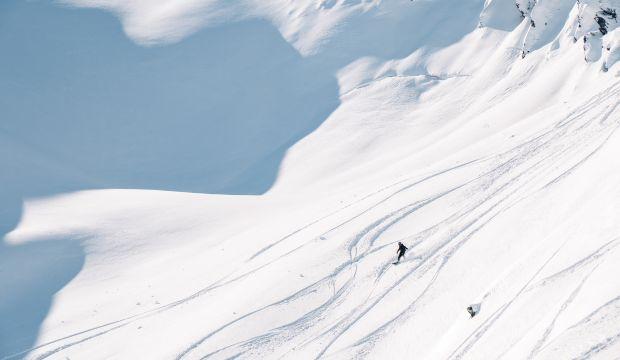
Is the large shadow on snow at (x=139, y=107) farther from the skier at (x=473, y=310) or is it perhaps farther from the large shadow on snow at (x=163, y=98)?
the skier at (x=473, y=310)

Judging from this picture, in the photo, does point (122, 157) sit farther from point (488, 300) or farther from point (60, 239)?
point (488, 300)

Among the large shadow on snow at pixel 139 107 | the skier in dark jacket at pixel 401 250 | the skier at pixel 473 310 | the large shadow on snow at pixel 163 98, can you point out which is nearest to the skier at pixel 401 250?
the skier in dark jacket at pixel 401 250

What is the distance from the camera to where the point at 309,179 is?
130ft

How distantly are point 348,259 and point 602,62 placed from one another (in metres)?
18.5

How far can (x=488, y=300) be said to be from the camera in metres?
18.6

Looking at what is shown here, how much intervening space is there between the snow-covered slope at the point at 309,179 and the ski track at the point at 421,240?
0.36 feet

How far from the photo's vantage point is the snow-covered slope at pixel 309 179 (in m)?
20.2

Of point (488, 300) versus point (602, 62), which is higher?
point (602, 62)

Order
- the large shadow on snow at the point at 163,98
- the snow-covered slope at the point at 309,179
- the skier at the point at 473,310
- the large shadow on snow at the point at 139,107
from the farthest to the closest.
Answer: the large shadow on snow at the point at 163,98, the large shadow on snow at the point at 139,107, the snow-covered slope at the point at 309,179, the skier at the point at 473,310

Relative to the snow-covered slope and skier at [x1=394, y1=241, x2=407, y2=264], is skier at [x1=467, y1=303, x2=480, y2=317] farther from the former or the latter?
skier at [x1=394, y1=241, x2=407, y2=264]

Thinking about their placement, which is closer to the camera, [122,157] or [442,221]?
[442,221]

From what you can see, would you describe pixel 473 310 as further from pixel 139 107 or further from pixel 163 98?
pixel 139 107

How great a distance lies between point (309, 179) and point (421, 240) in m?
15.9

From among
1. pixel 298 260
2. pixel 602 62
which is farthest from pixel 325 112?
pixel 298 260
